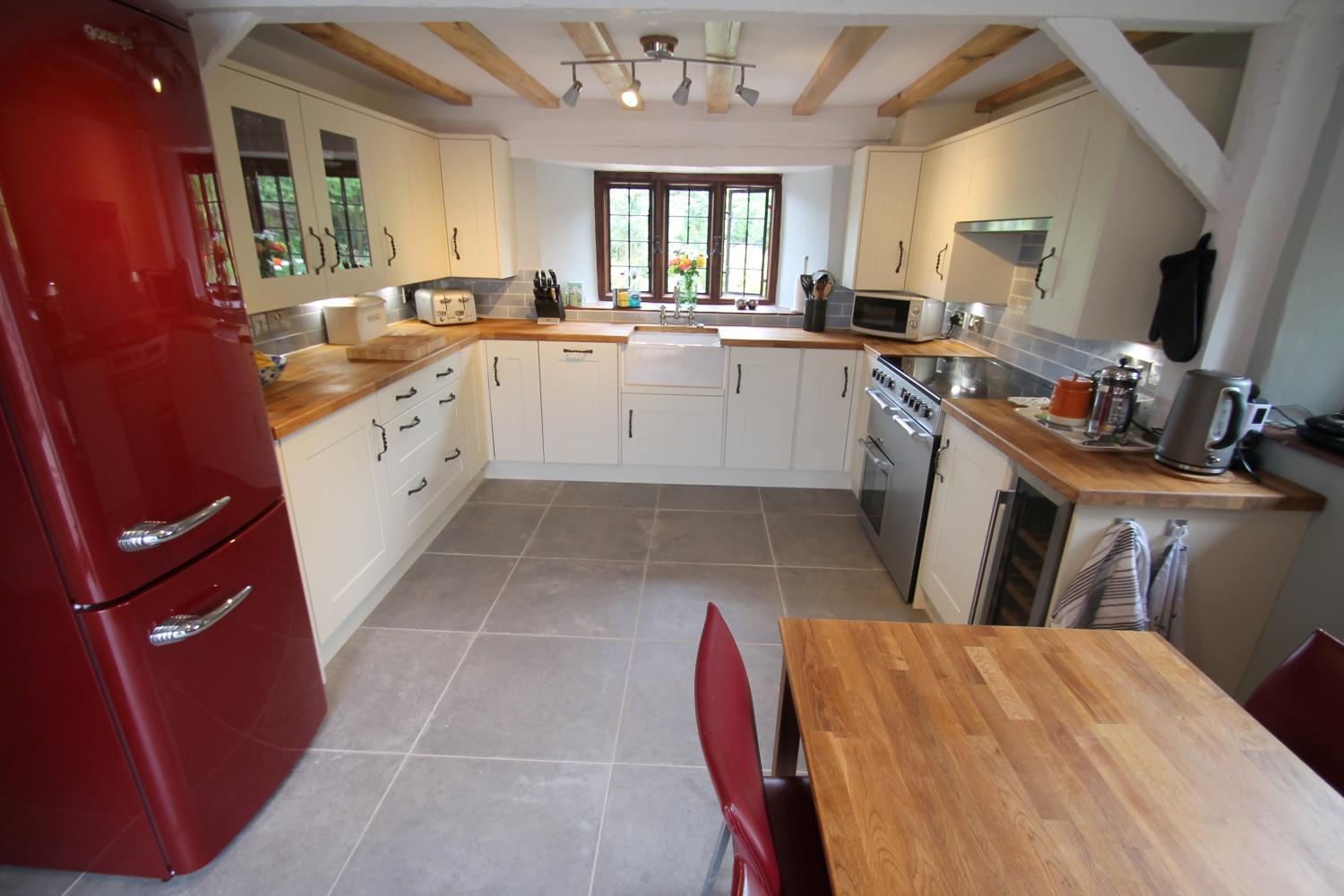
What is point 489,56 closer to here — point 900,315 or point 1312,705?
point 900,315

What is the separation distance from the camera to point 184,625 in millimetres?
1361

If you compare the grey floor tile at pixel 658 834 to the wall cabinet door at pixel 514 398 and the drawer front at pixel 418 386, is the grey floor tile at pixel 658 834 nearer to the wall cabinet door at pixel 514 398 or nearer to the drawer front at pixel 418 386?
the drawer front at pixel 418 386

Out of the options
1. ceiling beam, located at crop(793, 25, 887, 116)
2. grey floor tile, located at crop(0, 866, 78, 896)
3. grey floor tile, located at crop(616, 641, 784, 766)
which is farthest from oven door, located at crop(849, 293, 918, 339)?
grey floor tile, located at crop(0, 866, 78, 896)

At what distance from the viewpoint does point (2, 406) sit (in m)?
1.09

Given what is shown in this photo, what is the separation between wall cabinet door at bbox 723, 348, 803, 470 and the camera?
11.4ft

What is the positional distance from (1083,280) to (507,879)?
2.36 meters

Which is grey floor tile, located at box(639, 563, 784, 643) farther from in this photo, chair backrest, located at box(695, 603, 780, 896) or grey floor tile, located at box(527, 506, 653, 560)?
chair backrest, located at box(695, 603, 780, 896)

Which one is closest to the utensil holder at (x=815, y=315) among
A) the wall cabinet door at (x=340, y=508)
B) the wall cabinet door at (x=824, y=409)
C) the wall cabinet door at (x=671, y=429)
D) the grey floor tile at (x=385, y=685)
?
the wall cabinet door at (x=824, y=409)

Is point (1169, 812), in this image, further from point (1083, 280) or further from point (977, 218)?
point (977, 218)

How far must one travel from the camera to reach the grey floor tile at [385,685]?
190 cm

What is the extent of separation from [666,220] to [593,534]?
230cm

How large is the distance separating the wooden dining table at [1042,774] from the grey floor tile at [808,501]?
7.47ft

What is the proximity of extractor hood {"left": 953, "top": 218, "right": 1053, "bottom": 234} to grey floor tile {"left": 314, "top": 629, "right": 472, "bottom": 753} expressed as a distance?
2.63m

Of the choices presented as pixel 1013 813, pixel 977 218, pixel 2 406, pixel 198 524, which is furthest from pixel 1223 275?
pixel 2 406
